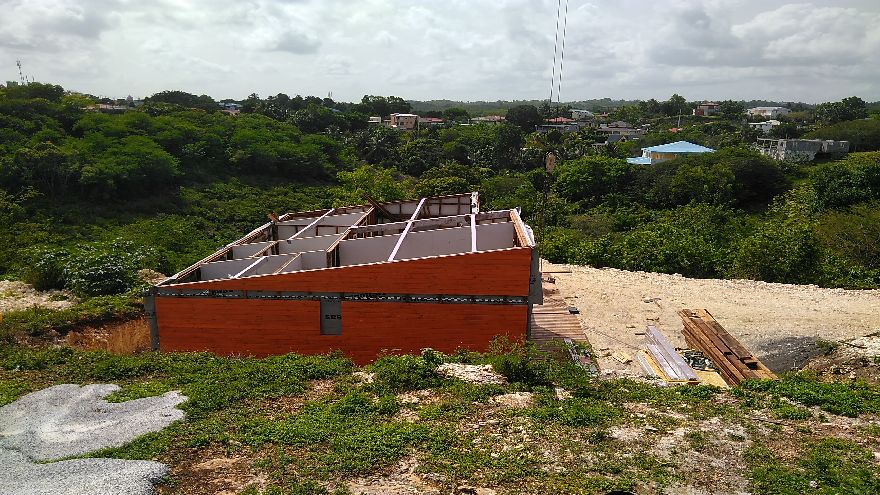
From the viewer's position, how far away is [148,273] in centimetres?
1939

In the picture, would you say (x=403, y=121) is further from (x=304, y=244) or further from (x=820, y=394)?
(x=820, y=394)

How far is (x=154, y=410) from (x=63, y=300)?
35.4 ft

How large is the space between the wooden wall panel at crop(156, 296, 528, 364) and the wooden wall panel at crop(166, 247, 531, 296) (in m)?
0.29

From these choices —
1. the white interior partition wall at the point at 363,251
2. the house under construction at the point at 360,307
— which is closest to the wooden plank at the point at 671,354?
the house under construction at the point at 360,307

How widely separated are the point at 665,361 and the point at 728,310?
4.96 m

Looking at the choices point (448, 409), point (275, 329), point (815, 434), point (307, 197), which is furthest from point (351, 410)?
point (307, 197)

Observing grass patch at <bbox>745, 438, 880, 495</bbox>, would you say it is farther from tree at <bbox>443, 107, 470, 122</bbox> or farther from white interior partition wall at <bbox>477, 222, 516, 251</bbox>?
tree at <bbox>443, 107, 470, 122</bbox>

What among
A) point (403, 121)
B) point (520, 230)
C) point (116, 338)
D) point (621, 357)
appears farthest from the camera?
point (403, 121)

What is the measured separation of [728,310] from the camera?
15172 millimetres

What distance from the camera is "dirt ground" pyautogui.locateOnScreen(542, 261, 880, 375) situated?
12.7m

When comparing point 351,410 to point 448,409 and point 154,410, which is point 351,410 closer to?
point 448,409

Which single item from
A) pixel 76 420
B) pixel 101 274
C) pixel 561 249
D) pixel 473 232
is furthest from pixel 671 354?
pixel 101 274

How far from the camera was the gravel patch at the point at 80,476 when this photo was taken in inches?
204

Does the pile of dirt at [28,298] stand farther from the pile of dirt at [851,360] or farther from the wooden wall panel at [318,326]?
the pile of dirt at [851,360]
